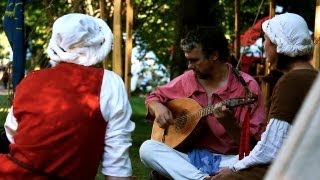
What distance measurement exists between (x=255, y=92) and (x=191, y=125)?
49 centimetres

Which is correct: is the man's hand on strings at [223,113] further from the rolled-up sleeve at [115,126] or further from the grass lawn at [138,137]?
the grass lawn at [138,137]

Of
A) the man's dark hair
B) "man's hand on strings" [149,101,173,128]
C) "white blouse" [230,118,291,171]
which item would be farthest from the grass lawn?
"white blouse" [230,118,291,171]

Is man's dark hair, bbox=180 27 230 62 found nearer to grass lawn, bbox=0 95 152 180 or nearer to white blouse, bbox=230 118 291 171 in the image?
white blouse, bbox=230 118 291 171

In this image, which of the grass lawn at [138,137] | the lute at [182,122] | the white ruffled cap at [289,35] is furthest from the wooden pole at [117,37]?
the white ruffled cap at [289,35]

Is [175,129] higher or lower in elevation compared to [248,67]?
higher

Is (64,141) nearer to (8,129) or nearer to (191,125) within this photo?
(8,129)

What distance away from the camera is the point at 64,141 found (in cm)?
234

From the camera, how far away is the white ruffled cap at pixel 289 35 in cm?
280

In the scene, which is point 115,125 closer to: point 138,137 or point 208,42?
point 208,42

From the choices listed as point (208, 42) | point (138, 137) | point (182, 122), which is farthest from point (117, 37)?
point (138, 137)

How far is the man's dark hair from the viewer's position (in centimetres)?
389

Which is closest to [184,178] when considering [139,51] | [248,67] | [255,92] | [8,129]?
[255,92]

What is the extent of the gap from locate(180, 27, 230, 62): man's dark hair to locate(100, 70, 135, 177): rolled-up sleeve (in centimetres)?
153

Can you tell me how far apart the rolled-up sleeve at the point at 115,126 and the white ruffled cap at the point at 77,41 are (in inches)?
4.4
